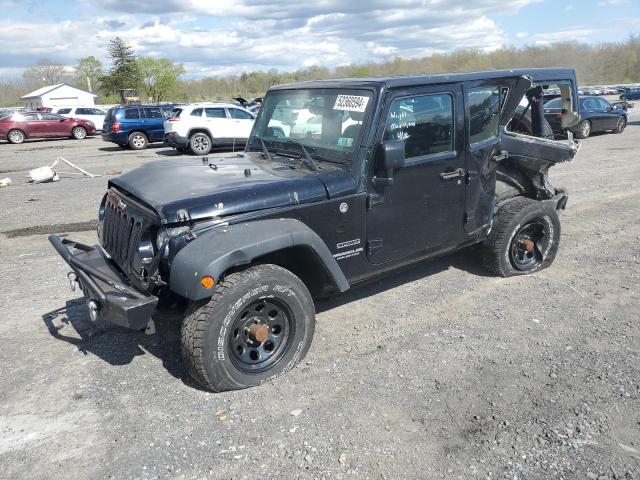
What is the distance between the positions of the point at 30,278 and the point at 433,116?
14.6 feet

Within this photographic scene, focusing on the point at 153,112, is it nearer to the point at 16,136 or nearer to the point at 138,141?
the point at 138,141

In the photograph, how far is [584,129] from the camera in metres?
18.0

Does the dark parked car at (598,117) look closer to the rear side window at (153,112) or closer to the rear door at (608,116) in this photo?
the rear door at (608,116)

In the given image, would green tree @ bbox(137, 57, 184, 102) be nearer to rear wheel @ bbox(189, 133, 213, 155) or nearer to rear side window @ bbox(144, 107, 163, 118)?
rear side window @ bbox(144, 107, 163, 118)

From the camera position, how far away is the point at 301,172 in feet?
12.7

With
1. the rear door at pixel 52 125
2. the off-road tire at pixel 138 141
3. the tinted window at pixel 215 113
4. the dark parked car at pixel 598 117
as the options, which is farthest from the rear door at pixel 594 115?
the rear door at pixel 52 125

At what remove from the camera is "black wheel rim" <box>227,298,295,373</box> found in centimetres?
338

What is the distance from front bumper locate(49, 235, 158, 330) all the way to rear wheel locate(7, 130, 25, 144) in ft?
74.2

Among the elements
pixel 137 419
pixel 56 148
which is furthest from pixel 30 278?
pixel 56 148

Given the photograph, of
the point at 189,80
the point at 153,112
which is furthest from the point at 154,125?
the point at 189,80

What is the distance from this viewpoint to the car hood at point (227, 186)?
3324 mm

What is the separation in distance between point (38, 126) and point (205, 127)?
11.5 meters

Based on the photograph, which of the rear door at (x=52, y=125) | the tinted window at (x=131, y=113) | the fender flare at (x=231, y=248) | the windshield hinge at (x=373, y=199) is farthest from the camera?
the rear door at (x=52, y=125)

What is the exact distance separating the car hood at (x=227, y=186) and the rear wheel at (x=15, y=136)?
22538mm
